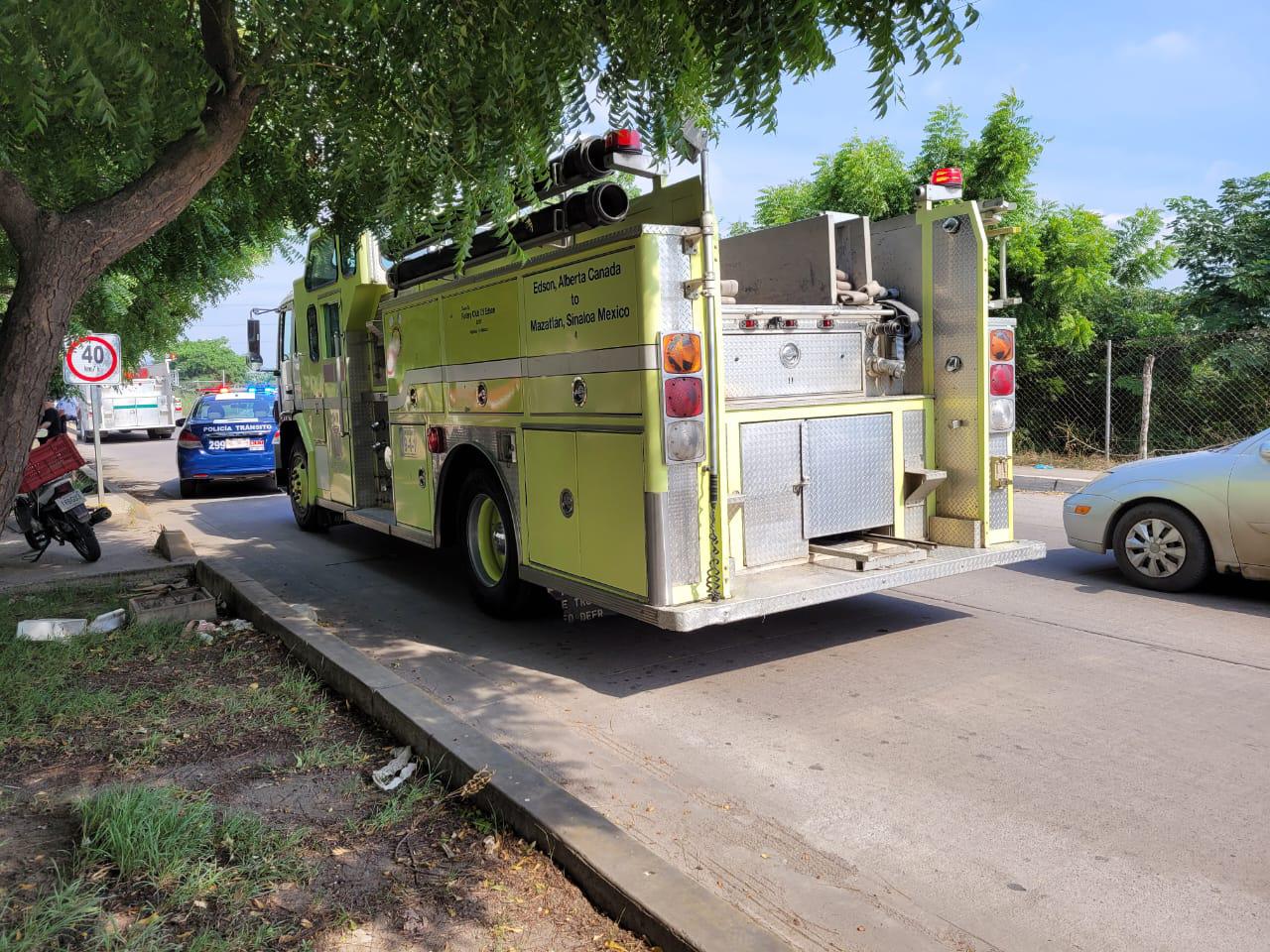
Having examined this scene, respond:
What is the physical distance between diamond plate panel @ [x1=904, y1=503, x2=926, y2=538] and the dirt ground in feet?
11.7

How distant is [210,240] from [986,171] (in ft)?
38.2

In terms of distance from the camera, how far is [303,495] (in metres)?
11.1

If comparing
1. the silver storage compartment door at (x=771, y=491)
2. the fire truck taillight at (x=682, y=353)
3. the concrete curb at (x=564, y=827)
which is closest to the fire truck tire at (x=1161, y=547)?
the silver storage compartment door at (x=771, y=491)

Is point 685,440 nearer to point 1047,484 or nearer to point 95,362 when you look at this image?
point 1047,484

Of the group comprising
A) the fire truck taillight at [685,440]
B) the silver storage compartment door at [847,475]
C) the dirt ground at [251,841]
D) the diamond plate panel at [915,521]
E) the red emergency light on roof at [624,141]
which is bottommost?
the dirt ground at [251,841]

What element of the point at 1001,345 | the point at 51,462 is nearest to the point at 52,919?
the point at 1001,345

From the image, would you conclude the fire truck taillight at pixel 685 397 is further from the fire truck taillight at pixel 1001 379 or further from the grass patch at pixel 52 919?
the grass patch at pixel 52 919

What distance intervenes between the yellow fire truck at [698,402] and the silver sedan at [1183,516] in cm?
142

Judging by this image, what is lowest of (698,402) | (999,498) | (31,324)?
(999,498)

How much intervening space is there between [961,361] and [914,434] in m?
0.54

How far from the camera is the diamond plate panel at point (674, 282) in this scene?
499cm

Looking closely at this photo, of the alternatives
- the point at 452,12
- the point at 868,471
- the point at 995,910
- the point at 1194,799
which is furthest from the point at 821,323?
the point at 995,910

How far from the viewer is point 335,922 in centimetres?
295

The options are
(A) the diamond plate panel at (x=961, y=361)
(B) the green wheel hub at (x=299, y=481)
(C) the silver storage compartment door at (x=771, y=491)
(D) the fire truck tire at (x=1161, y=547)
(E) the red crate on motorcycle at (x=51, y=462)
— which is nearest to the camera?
(C) the silver storage compartment door at (x=771, y=491)
